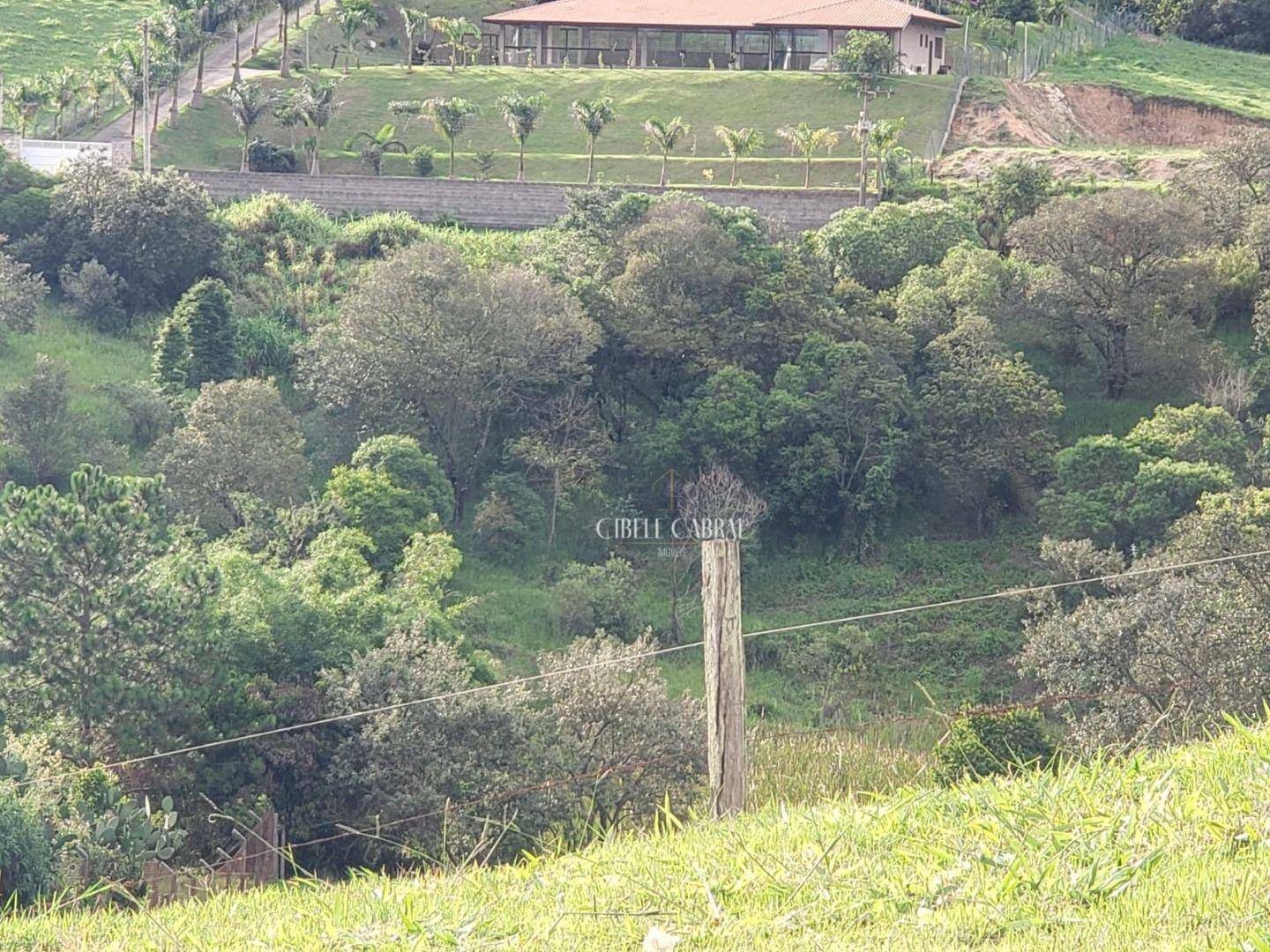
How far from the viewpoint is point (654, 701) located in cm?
2011

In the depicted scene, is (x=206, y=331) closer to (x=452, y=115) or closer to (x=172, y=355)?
(x=172, y=355)

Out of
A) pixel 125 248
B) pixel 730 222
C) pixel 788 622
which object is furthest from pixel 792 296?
pixel 125 248

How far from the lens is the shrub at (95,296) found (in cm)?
3841

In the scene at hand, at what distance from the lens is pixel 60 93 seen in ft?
175

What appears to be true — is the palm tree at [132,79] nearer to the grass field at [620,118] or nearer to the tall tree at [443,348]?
the grass field at [620,118]

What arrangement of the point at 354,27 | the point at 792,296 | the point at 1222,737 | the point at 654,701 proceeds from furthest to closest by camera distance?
1. the point at 354,27
2. the point at 792,296
3. the point at 654,701
4. the point at 1222,737

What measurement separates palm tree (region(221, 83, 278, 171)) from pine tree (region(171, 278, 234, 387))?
42.2 ft

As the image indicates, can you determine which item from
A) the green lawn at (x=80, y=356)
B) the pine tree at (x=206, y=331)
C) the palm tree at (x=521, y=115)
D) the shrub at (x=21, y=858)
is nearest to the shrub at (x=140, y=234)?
the green lawn at (x=80, y=356)

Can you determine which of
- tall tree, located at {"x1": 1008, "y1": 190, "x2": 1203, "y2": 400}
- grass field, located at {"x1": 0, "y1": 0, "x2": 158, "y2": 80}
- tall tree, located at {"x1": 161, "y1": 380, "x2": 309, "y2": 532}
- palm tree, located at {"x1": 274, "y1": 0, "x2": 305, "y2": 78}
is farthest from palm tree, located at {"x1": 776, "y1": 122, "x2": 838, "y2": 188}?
grass field, located at {"x1": 0, "y1": 0, "x2": 158, "y2": 80}

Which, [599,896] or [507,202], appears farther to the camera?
[507,202]

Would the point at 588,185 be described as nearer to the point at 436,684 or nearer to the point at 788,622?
the point at 788,622

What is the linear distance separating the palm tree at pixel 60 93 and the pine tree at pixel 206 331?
773 inches

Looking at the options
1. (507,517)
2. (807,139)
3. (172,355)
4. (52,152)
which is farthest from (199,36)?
(507,517)

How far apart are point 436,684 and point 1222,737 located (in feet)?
44.1
